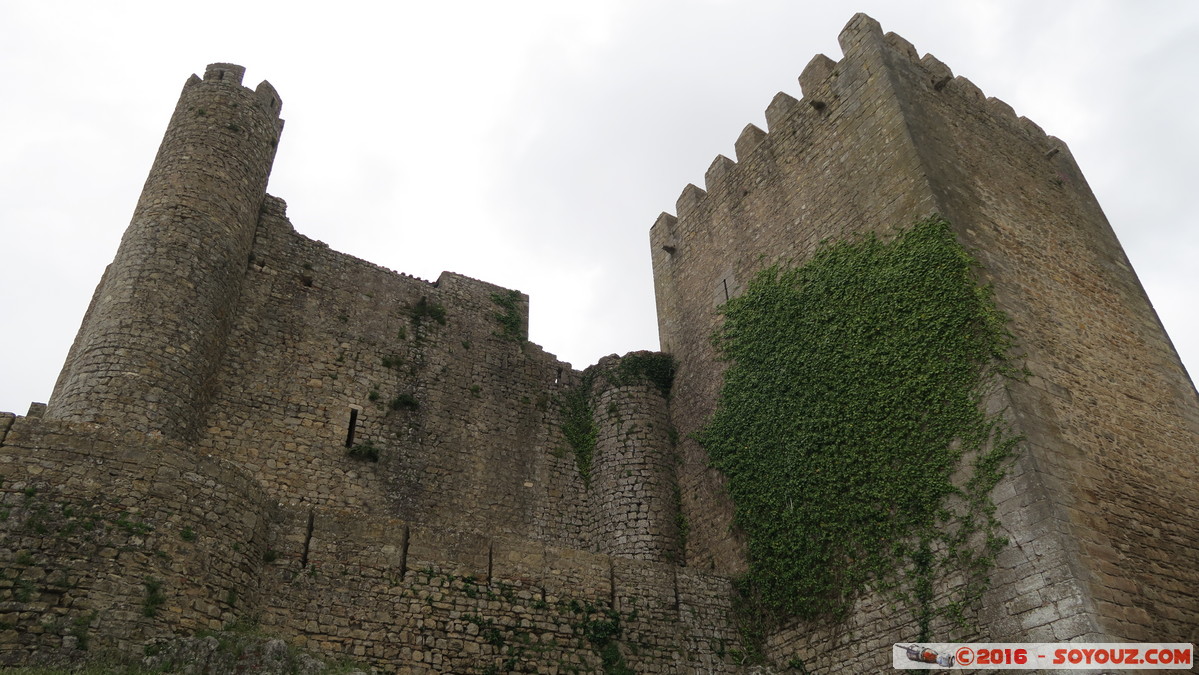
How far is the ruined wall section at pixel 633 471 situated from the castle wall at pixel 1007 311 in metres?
0.42

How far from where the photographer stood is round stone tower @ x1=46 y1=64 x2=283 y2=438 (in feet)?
36.6

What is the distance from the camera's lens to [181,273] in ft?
40.5

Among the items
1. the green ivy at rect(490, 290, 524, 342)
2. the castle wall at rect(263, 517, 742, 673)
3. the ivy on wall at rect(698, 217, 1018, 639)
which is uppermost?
the green ivy at rect(490, 290, 524, 342)

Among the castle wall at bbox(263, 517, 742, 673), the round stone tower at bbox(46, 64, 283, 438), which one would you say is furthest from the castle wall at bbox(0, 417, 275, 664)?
the round stone tower at bbox(46, 64, 283, 438)

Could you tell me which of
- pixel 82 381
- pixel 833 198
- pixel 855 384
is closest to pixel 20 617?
pixel 82 381

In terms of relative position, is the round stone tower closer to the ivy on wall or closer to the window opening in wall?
the window opening in wall

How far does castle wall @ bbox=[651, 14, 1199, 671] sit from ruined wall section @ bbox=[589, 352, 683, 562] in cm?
42

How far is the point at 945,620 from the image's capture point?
9.52 m

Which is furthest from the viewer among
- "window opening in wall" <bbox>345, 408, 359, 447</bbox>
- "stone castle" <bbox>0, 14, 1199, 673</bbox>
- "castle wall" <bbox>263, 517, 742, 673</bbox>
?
"window opening in wall" <bbox>345, 408, 359, 447</bbox>

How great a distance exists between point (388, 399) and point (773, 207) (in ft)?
25.2

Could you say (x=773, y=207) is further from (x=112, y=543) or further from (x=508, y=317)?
(x=112, y=543)

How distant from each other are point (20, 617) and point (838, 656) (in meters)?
8.97

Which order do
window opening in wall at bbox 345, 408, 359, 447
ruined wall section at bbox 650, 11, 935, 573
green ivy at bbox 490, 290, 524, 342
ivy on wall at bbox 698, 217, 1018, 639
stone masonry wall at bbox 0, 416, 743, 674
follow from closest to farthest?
stone masonry wall at bbox 0, 416, 743, 674, ivy on wall at bbox 698, 217, 1018, 639, ruined wall section at bbox 650, 11, 935, 573, window opening in wall at bbox 345, 408, 359, 447, green ivy at bbox 490, 290, 524, 342

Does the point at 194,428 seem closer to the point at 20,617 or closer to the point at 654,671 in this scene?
the point at 20,617
